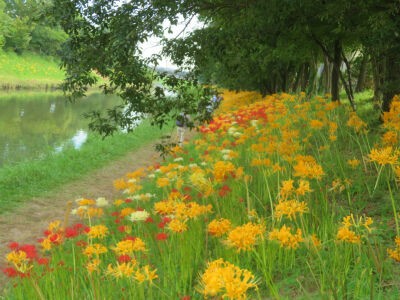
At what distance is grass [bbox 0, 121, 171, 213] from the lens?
9268 millimetres

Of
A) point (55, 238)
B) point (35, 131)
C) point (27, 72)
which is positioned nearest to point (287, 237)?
point (55, 238)

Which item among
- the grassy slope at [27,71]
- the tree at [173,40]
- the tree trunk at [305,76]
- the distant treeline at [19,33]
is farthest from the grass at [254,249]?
the grassy slope at [27,71]

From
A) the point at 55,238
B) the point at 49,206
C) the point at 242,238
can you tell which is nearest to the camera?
the point at 242,238

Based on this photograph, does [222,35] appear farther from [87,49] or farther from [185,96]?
[87,49]

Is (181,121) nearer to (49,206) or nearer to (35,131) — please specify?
(49,206)

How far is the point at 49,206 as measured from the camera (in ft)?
28.4

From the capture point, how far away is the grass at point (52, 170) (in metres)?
9.27

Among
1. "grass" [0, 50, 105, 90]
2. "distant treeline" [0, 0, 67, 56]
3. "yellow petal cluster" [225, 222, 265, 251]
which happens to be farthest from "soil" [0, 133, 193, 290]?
"grass" [0, 50, 105, 90]

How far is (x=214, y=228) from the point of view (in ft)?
8.54

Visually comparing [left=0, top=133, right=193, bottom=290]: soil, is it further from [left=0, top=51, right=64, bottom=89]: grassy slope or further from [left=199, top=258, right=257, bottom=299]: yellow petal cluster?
[left=0, top=51, right=64, bottom=89]: grassy slope

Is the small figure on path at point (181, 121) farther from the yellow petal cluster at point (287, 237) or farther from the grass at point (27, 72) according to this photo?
the grass at point (27, 72)

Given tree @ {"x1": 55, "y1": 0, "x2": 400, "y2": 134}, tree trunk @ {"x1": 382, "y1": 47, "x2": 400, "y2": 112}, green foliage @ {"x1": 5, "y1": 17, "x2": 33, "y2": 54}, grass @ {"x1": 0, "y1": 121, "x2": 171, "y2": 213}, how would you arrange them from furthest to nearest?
green foliage @ {"x1": 5, "y1": 17, "x2": 33, "y2": 54} < grass @ {"x1": 0, "y1": 121, "x2": 171, "y2": 213} < tree trunk @ {"x1": 382, "y1": 47, "x2": 400, "y2": 112} < tree @ {"x1": 55, "y1": 0, "x2": 400, "y2": 134}

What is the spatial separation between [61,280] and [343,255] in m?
2.43

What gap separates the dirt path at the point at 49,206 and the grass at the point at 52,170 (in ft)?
0.96
